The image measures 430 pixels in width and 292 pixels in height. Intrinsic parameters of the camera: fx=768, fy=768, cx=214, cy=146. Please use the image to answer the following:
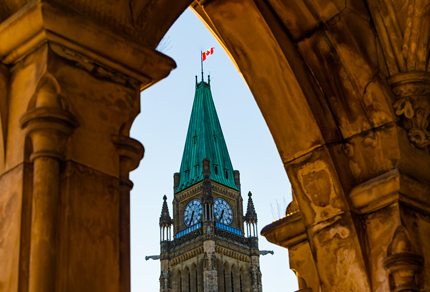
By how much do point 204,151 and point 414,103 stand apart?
73705 mm

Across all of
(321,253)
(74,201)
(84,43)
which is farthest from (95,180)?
(321,253)

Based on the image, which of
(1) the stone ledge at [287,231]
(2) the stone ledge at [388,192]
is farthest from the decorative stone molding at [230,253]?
(2) the stone ledge at [388,192]

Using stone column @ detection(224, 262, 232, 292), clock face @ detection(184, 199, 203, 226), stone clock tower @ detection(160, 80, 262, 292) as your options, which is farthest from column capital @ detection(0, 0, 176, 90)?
clock face @ detection(184, 199, 203, 226)

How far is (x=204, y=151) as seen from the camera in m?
78.9

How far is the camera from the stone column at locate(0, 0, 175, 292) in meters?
2.91

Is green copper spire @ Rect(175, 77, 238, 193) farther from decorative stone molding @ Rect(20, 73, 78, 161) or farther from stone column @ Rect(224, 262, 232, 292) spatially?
decorative stone molding @ Rect(20, 73, 78, 161)

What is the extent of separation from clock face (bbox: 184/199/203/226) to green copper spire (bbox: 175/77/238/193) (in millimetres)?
2023

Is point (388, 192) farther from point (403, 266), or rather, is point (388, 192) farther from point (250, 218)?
point (250, 218)

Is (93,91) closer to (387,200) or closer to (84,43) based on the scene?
(84,43)

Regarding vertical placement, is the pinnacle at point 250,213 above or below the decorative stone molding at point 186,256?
above

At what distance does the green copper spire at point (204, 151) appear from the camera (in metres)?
79.2

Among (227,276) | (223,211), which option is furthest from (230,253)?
(223,211)

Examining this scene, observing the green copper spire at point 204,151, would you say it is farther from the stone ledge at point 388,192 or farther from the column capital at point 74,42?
the column capital at point 74,42

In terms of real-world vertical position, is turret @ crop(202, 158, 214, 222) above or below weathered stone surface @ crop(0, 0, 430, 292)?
above
